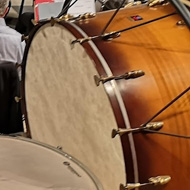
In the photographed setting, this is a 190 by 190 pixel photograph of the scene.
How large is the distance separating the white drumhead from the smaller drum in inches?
6.1

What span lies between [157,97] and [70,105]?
347 millimetres

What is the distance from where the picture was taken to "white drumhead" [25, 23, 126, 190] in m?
1.14

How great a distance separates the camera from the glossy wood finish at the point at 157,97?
40.8 inches

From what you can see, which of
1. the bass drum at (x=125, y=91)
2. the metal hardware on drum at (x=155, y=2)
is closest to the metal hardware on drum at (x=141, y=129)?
the bass drum at (x=125, y=91)

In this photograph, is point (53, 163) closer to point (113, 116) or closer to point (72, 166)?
point (72, 166)

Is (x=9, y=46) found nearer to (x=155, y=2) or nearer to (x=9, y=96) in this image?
(x=9, y=96)

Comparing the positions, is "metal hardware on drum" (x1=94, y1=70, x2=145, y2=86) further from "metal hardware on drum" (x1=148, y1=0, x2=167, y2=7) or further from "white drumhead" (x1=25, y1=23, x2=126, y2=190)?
"metal hardware on drum" (x1=148, y1=0, x2=167, y2=7)

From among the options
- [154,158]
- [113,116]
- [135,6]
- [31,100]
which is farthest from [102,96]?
[31,100]

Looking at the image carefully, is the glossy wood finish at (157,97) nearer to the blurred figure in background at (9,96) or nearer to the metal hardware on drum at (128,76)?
the metal hardware on drum at (128,76)

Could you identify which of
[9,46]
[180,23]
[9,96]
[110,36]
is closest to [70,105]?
[110,36]

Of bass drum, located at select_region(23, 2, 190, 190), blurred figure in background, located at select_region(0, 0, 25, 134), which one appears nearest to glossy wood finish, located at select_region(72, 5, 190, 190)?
bass drum, located at select_region(23, 2, 190, 190)

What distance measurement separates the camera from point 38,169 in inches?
37.8

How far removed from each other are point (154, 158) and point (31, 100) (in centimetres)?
66

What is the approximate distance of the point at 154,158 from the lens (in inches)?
40.9
